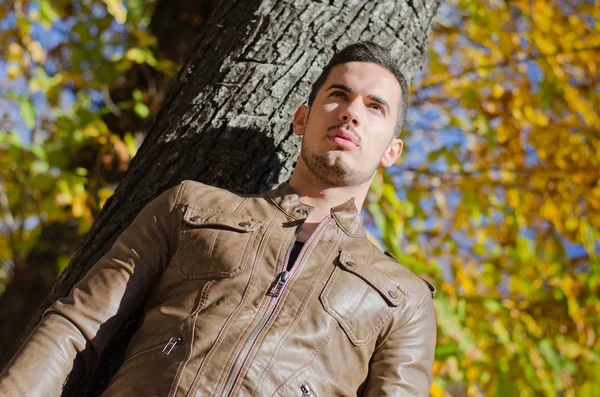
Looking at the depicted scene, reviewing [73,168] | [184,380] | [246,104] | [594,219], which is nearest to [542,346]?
[594,219]

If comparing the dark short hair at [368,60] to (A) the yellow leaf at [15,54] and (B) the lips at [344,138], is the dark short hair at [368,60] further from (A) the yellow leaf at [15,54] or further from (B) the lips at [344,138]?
(A) the yellow leaf at [15,54]

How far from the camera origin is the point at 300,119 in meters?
2.57

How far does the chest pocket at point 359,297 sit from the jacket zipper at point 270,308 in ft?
0.39

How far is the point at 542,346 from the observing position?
384 centimetres

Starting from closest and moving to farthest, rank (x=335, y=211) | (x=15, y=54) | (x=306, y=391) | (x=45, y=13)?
(x=306, y=391) < (x=335, y=211) < (x=45, y=13) < (x=15, y=54)

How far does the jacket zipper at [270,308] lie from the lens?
1.76 meters

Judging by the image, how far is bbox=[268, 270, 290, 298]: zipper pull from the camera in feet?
6.34

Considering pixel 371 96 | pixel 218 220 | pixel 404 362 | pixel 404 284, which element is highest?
pixel 371 96

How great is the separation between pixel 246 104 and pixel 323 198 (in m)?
0.69

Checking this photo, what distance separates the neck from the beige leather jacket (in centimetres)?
8

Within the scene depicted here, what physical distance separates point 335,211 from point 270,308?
1.54 feet

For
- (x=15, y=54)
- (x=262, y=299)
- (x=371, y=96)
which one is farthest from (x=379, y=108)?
(x=15, y=54)

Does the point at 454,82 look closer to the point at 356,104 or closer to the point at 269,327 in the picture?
the point at 356,104

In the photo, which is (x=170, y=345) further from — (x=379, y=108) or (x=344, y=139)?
(x=379, y=108)
